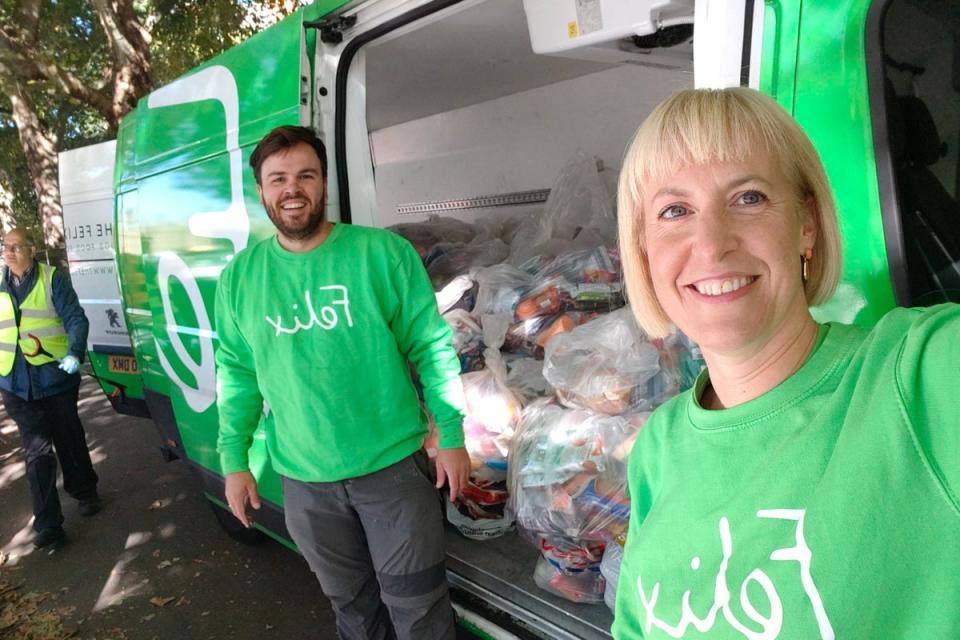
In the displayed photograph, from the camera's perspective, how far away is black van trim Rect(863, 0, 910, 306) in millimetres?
1146

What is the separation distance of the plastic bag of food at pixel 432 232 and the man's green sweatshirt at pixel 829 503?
3.52 meters

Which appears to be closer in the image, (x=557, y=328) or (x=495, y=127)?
(x=557, y=328)

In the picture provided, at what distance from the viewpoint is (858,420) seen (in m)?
0.74

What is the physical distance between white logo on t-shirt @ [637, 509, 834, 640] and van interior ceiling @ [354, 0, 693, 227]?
189 cm

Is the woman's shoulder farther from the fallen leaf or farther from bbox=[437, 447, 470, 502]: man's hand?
the fallen leaf

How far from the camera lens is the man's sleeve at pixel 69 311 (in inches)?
169

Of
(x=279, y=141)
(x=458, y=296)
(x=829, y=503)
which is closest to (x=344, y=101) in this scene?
(x=279, y=141)

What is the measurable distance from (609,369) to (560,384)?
0.67 feet

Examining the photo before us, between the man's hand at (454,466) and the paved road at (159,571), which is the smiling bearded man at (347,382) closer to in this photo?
the man's hand at (454,466)

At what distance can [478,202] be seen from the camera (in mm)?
5746

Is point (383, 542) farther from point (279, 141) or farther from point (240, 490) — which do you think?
point (279, 141)

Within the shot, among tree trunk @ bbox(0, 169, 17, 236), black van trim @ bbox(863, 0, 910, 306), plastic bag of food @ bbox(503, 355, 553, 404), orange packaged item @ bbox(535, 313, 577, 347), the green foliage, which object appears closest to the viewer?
black van trim @ bbox(863, 0, 910, 306)

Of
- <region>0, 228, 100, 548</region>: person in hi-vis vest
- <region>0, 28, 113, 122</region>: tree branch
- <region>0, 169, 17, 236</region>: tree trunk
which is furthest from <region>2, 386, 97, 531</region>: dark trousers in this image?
<region>0, 169, 17, 236</region>: tree trunk

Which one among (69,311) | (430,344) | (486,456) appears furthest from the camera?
(69,311)
